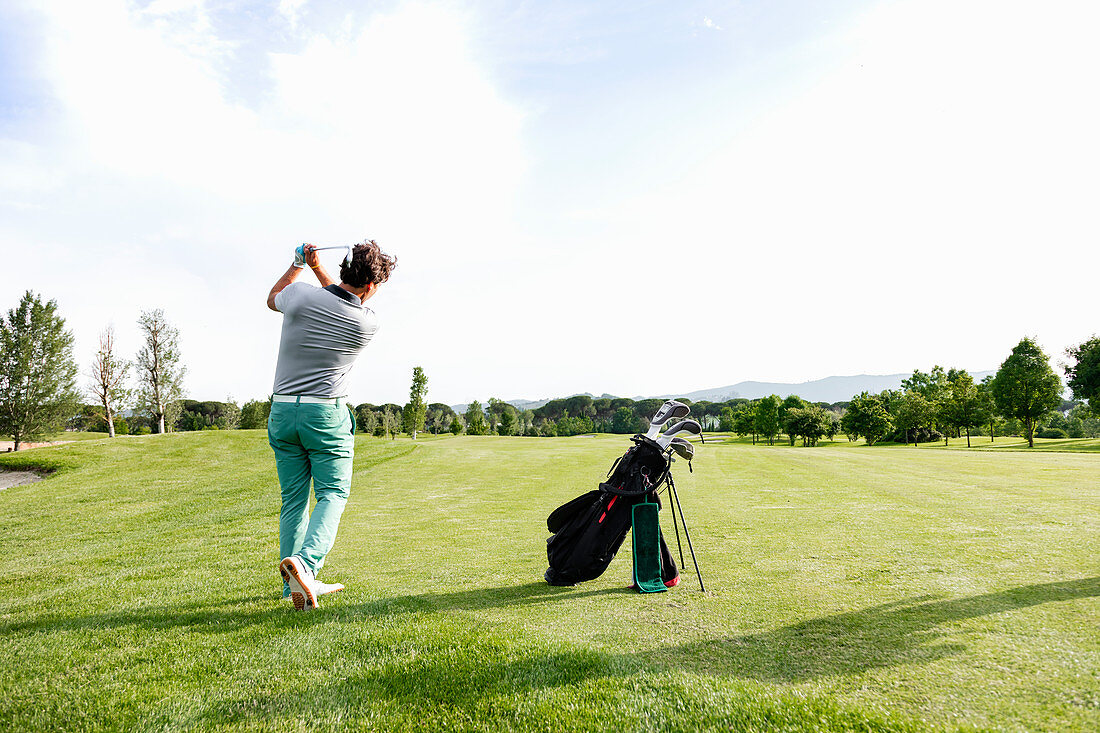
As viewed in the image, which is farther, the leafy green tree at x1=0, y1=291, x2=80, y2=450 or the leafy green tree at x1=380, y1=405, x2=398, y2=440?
the leafy green tree at x1=380, y1=405, x2=398, y2=440

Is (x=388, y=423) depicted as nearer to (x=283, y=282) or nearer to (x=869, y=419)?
(x=869, y=419)

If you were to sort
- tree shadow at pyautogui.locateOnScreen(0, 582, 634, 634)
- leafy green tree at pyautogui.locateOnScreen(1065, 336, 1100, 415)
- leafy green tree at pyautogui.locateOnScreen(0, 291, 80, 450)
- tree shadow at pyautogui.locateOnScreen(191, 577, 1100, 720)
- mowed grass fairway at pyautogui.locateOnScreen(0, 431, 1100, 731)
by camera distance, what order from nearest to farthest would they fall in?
mowed grass fairway at pyautogui.locateOnScreen(0, 431, 1100, 731) → tree shadow at pyautogui.locateOnScreen(191, 577, 1100, 720) → tree shadow at pyautogui.locateOnScreen(0, 582, 634, 634) → leafy green tree at pyautogui.locateOnScreen(0, 291, 80, 450) → leafy green tree at pyautogui.locateOnScreen(1065, 336, 1100, 415)

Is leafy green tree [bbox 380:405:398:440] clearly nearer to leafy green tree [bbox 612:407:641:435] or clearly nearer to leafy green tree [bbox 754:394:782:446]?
leafy green tree [bbox 612:407:641:435]

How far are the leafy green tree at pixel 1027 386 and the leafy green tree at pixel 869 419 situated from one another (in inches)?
555

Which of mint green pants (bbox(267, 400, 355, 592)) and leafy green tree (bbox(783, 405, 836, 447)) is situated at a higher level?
mint green pants (bbox(267, 400, 355, 592))

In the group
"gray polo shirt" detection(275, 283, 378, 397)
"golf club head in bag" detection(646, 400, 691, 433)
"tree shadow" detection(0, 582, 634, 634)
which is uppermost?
"gray polo shirt" detection(275, 283, 378, 397)

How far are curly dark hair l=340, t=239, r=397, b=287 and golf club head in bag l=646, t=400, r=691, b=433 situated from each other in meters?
2.65

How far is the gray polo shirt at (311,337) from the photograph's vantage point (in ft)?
12.6

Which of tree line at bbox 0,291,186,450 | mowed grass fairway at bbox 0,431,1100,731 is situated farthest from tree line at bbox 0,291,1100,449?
mowed grass fairway at bbox 0,431,1100,731

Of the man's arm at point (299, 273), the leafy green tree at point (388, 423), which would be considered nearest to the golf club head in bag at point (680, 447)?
the man's arm at point (299, 273)

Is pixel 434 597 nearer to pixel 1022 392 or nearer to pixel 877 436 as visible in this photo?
pixel 1022 392

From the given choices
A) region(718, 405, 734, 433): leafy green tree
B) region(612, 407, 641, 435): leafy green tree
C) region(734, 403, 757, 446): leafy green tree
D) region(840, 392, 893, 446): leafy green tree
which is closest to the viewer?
region(840, 392, 893, 446): leafy green tree

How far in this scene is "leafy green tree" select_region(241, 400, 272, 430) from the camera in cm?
5456

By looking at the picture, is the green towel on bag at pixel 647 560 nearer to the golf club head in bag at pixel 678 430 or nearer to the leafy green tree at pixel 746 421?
the golf club head in bag at pixel 678 430
